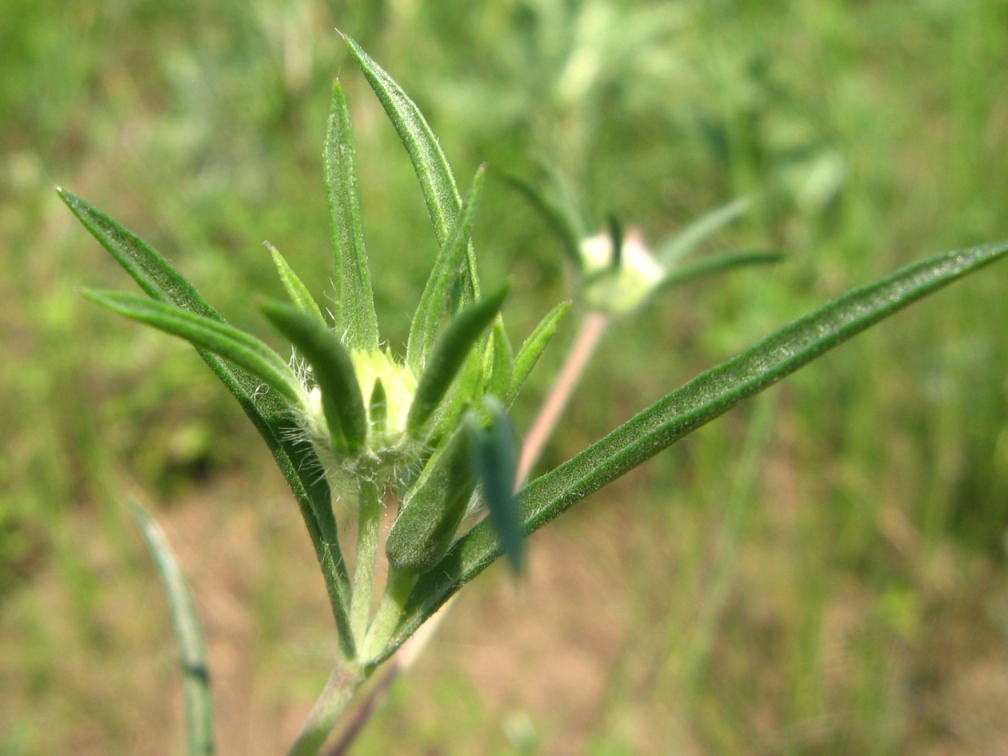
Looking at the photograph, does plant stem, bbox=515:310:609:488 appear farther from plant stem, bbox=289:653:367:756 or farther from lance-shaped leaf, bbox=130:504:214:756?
lance-shaped leaf, bbox=130:504:214:756

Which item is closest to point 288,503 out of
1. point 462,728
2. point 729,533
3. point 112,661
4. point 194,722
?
point 112,661

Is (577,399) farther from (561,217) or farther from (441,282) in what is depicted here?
(441,282)

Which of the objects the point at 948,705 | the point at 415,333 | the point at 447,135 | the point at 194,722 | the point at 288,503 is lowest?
the point at 194,722

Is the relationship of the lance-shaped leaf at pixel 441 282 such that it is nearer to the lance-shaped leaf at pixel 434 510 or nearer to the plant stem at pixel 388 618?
the lance-shaped leaf at pixel 434 510

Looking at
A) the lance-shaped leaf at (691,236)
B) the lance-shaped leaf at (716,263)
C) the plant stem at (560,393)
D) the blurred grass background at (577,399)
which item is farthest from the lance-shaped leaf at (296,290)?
the blurred grass background at (577,399)

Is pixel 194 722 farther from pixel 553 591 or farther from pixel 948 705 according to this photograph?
pixel 948 705

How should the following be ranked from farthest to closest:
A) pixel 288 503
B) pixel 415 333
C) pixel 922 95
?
1. pixel 922 95
2. pixel 288 503
3. pixel 415 333
